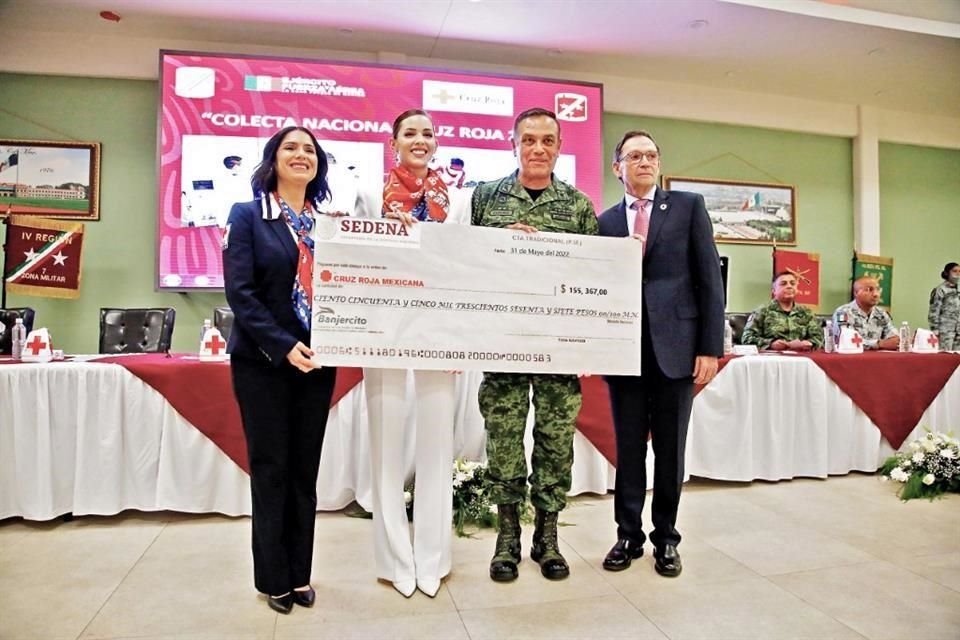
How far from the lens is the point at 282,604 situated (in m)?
1.61

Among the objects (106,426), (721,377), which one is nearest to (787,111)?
(721,377)

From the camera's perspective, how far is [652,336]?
6.09 ft

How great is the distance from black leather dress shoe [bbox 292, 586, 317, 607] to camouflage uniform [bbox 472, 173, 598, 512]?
2.00 ft

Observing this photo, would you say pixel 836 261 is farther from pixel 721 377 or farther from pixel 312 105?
pixel 312 105

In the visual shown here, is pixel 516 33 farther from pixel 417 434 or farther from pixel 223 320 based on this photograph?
pixel 417 434

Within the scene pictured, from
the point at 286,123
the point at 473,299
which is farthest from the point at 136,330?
the point at 473,299

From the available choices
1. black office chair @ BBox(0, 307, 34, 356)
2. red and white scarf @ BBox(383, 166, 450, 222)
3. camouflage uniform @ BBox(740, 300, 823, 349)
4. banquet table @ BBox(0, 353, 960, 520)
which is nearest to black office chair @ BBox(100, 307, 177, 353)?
black office chair @ BBox(0, 307, 34, 356)

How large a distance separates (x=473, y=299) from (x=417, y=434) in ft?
1.43

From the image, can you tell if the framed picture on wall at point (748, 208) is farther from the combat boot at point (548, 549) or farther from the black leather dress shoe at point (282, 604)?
the black leather dress shoe at point (282, 604)

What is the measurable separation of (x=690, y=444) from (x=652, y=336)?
4.47ft

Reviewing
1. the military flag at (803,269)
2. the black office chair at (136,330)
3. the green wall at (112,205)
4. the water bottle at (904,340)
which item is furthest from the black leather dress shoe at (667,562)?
the military flag at (803,269)

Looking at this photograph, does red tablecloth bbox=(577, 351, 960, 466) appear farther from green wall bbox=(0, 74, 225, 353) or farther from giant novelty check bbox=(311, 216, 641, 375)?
green wall bbox=(0, 74, 225, 353)

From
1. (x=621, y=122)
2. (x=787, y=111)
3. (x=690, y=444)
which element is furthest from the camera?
(x=787, y=111)

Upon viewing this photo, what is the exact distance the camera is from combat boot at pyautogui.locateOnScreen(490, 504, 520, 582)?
1816 mm
